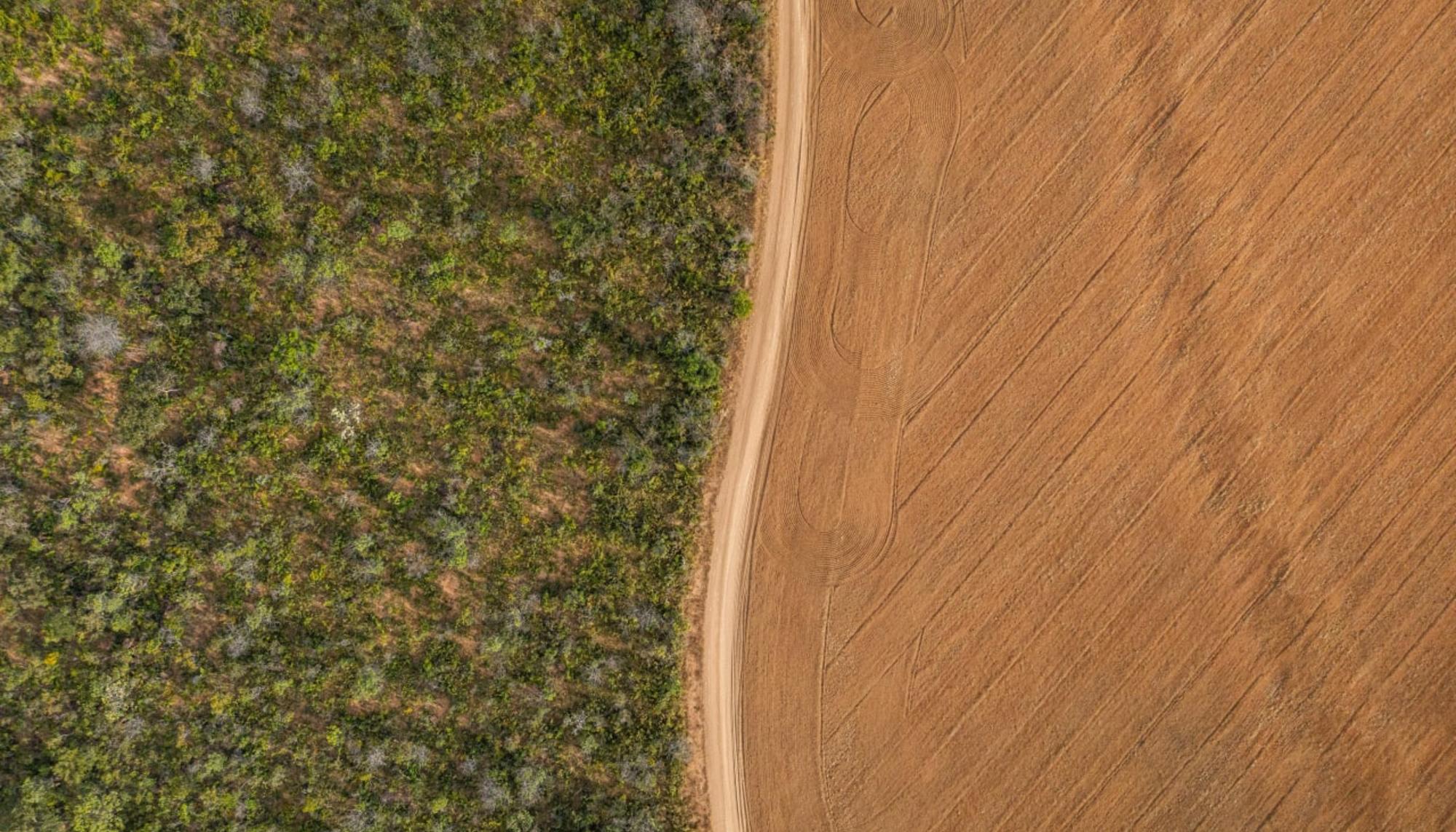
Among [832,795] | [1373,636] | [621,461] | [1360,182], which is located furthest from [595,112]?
[1373,636]

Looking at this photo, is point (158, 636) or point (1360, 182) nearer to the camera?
point (158, 636)

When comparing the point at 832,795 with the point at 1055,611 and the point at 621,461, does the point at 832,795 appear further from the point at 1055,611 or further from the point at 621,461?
the point at 621,461

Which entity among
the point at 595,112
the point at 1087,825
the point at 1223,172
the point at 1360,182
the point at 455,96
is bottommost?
the point at 1087,825

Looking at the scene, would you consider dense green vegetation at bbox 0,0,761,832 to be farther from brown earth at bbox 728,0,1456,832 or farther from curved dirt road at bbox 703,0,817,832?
brown earth at bbox 728,0,1456,832

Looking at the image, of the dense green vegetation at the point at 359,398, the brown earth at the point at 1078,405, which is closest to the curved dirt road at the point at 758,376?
the brown earth at the point at 1078,405

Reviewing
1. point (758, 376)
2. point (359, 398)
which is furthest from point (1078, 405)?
point (359, 398)

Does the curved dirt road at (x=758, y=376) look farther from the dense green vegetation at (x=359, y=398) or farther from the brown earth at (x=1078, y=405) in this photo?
the dense green vegetation at (x=359, y=398)

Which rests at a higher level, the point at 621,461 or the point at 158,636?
the point at 621,461
